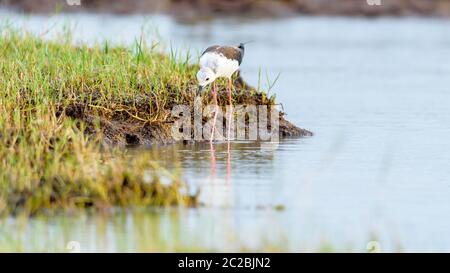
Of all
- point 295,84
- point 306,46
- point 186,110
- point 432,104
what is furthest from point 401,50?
point 186,110

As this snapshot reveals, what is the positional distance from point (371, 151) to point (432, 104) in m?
4.45

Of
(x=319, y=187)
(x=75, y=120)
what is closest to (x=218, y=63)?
(x=75, y=120)

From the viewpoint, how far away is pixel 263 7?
3375 centimetres

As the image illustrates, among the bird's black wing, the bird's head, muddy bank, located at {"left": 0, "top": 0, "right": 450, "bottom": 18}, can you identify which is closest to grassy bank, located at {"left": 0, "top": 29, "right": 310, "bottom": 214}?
the bird's head

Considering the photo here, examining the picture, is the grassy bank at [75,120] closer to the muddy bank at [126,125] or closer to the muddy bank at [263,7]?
the muddy bank at [126,125]

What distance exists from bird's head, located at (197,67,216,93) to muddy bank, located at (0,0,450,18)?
2007cm

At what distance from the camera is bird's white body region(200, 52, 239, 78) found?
442 inches

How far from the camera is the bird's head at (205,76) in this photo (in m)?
11.1

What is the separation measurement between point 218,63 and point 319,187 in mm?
2676

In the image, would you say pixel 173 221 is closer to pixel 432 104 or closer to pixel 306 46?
pixel 432 104

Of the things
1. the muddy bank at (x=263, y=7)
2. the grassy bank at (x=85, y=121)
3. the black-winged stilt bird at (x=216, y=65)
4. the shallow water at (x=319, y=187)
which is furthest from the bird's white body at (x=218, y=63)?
the muddy bank at (x=263, y=7)

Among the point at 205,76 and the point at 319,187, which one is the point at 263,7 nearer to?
the point at 205,76
